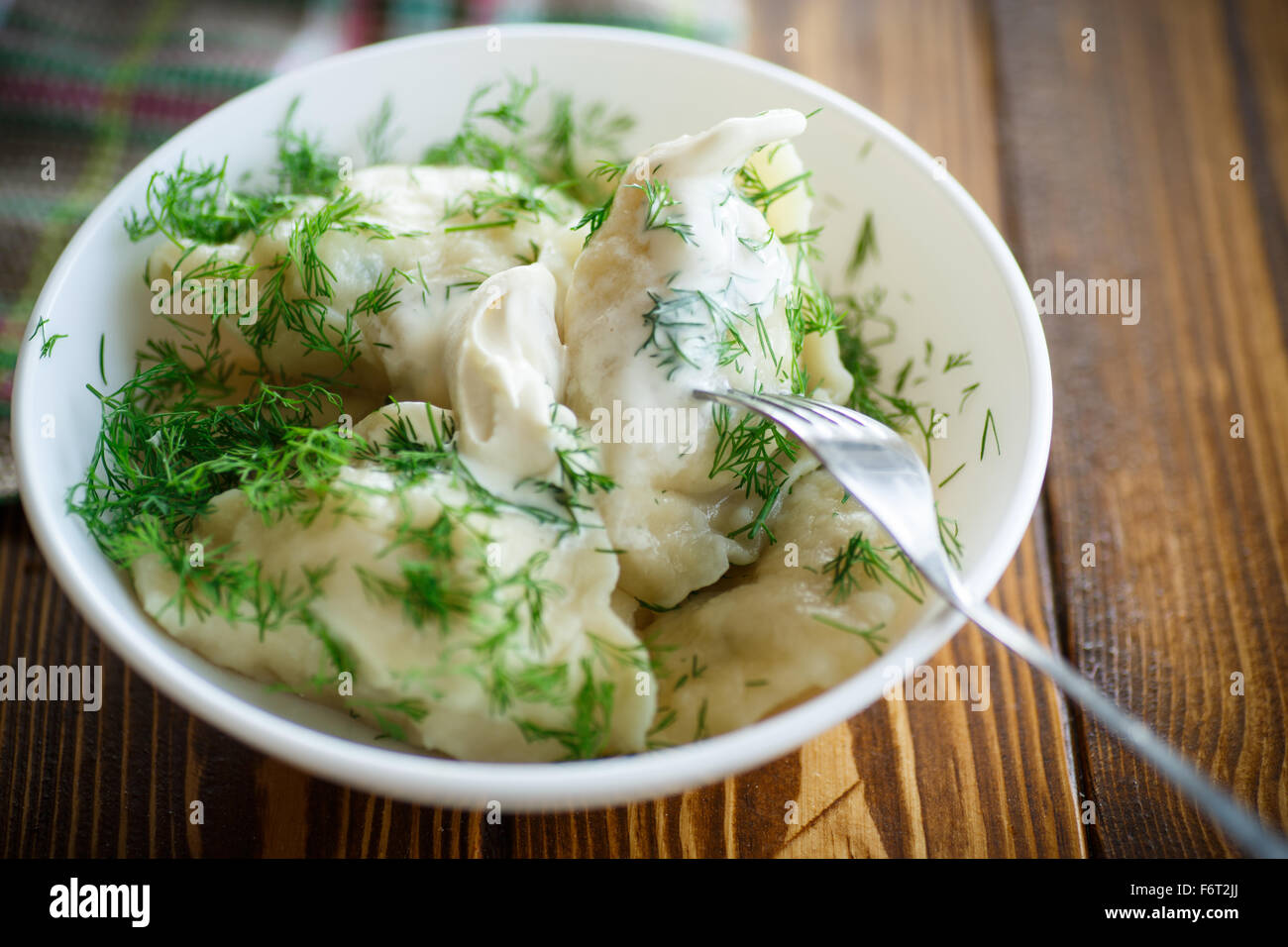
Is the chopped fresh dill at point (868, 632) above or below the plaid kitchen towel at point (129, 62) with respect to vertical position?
below

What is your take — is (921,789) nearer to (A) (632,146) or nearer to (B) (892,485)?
(B) (892,485)

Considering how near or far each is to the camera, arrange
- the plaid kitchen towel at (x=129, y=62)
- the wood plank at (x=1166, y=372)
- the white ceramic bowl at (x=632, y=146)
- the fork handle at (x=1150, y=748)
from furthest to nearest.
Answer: the plaid kitchen towel at (x=129, y=62)
the wood plank at (x=1166, y=372)
the white ceramic bowl at (x=632, y=146)
the fork handle at (x=1150, y=748)

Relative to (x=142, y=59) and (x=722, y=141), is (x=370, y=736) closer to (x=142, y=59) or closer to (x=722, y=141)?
(x=722, y=141)

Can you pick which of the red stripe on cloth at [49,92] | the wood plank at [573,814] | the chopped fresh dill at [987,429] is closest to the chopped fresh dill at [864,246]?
the chopped fresh dill at [987,429]

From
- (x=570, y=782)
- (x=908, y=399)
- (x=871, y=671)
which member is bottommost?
(x=570, y=782)

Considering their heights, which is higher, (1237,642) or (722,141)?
(722,141)

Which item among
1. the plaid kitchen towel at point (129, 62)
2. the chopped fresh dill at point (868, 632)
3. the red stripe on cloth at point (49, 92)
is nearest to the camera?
the chopped fresh dill at point (868, 632)

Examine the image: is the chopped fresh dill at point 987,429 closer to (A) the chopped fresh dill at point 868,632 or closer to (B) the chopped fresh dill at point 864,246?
(A) the chopped fresh dill at point 868,632
